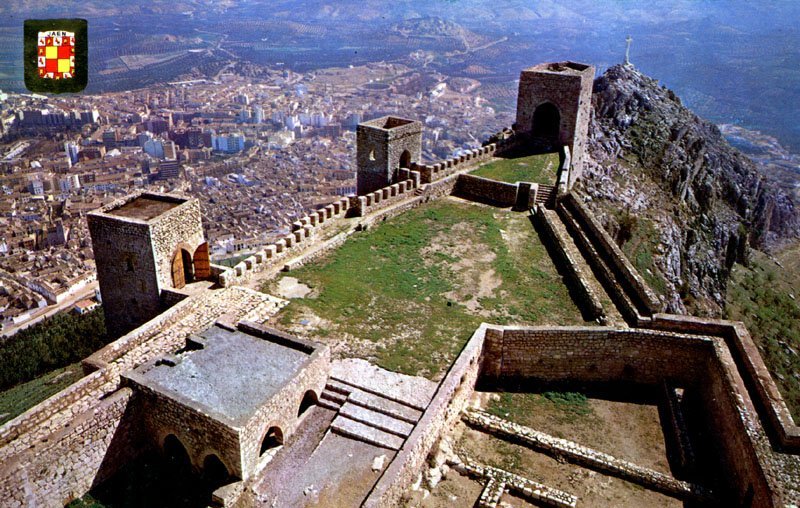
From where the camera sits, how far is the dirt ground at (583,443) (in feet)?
33.0

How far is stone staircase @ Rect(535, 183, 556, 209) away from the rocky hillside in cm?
738

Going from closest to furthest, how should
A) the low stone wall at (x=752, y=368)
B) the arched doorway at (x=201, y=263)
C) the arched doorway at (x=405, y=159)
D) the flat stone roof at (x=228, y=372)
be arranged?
the flat stone roof at (x=228, y=372) < the low stone wall at (x=752, y=368) < the arched doorway at (x=201, y=263) < the arched doorway at (x=405, y=159)

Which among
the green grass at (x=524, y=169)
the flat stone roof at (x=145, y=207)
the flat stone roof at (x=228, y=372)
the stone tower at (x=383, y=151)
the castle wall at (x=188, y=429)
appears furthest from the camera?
the green grass at (x=524, y=169)

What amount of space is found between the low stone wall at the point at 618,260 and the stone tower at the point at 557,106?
437cm

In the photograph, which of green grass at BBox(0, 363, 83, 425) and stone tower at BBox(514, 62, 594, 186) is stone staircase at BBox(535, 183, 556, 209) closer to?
stone tower at BBox(514, 62, 594, 186)

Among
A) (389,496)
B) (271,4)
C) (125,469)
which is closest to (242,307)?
(125,469)

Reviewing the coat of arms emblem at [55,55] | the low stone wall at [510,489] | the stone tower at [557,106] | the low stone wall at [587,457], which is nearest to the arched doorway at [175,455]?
the low stone wall at [510,489]

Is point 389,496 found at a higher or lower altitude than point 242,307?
lower

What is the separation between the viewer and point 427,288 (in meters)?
15.2

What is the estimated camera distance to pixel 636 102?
39188 millimetres

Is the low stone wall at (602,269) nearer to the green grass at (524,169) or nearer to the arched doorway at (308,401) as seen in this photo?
the green grass at (524,169)

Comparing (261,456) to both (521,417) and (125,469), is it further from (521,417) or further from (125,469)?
(521,417)

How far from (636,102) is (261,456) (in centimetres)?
3656

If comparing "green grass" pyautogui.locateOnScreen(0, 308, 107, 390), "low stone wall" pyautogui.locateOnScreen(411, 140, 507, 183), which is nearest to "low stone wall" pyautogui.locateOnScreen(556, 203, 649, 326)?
"low stone wall" pyautogui.locateOnScreen(411, 140, 507, 183)
